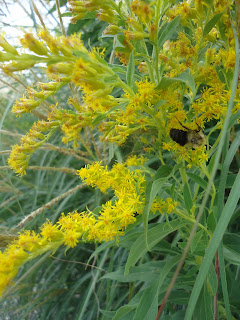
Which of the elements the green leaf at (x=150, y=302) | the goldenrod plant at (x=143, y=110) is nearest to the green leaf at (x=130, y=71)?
the goldenrod plant at (x=143, y=110)

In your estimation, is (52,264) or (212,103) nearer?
(212,103)

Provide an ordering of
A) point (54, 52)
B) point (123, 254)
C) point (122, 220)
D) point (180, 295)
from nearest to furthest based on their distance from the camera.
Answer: point (54, 52)
point (122, 220)
point (180, 295)
point (123, 254)

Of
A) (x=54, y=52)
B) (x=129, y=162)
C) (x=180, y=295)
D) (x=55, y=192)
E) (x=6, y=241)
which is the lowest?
(x=180, y=295)

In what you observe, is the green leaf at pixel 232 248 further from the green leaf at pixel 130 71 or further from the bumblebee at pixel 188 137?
the green leaf at pixel 130 71

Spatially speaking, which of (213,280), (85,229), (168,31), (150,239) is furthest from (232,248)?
(168,31)

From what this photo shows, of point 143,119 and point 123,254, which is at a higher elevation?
point 143,119

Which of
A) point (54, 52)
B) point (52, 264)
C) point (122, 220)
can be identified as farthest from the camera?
point (52, 264)

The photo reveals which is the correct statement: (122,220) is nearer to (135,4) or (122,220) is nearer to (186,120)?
(186,120)

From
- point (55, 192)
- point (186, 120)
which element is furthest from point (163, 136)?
point (55, 192)
